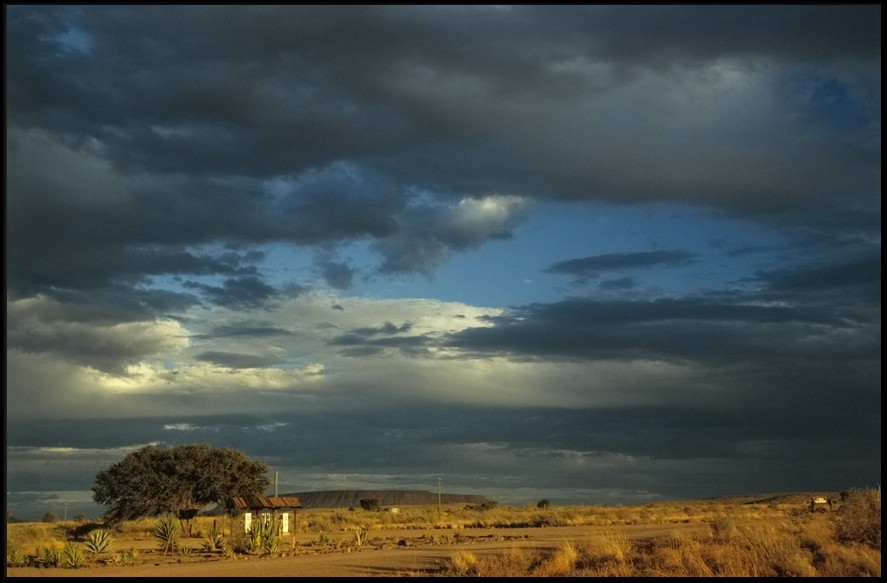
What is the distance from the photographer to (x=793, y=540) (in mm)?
30562

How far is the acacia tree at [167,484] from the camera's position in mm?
60219

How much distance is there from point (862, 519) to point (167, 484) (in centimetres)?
4366

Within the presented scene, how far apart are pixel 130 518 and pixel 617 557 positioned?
42.8 m

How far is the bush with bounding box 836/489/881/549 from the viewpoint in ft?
102

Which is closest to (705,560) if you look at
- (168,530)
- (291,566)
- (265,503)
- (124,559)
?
(291,566)

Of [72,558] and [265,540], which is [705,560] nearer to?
[265,540]

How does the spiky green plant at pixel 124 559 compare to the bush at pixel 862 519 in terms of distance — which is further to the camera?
the spiky green plant at pixel 124 559

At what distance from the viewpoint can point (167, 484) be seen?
59.9 metres

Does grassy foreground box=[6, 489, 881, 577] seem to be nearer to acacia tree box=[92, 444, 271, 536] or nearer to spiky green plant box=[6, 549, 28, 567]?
spiky green plant box=[6, 549, 28, 567]

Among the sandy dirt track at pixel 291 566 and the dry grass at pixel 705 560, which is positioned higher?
the dry grass at pixel 705 560

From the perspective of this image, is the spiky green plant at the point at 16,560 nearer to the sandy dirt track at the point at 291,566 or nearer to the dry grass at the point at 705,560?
the sandy dirt track at the point at 291,566

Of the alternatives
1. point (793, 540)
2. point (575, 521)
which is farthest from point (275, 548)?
point (575, 521)

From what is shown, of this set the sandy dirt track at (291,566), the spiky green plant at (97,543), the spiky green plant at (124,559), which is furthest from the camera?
the spiky green plant at (97,543)

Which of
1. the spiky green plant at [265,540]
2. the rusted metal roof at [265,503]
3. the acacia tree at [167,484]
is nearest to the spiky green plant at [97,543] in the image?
the spiky green plant at [265,540]
